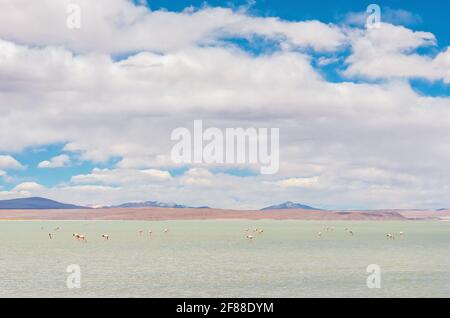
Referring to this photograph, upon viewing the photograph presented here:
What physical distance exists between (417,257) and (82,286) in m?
42.2

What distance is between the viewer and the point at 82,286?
1886 inches

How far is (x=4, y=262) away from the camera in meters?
67.9

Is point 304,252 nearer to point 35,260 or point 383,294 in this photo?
point 35,260

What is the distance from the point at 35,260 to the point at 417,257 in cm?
4310

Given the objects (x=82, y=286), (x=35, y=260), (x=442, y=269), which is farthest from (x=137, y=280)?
(x=442, y=269)

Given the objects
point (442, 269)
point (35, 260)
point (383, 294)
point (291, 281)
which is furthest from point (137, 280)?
point (442, 269)
